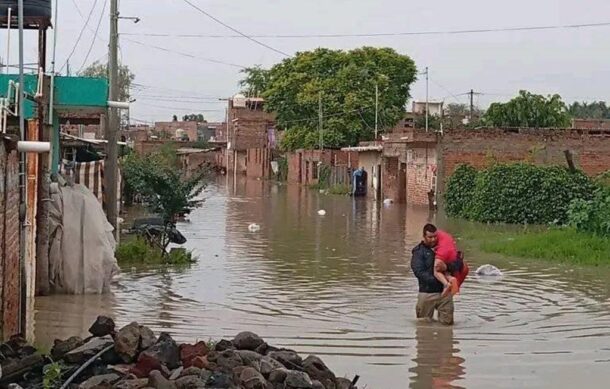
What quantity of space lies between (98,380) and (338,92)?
59.7 m

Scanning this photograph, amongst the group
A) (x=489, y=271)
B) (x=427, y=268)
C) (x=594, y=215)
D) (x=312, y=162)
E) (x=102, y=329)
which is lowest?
(x=489, y=271)

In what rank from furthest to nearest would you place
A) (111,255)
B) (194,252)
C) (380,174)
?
(380,174), (194,252), (111,255)

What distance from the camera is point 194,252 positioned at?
2256 cm

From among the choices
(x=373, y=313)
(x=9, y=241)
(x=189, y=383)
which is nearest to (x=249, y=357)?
(x=189, y=383)

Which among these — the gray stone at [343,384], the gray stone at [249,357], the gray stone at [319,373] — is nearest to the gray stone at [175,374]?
the gray stone at [249,357]

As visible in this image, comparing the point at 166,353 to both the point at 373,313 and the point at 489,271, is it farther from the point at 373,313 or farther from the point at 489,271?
the point at 489,271

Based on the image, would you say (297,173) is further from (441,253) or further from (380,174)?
(441,253)

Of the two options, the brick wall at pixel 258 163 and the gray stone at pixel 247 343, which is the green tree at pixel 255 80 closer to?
the brick wall at pixel 258 163

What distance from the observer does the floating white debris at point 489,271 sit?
60.4ft

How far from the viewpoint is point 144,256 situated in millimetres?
19859

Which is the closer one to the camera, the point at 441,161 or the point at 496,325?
the point at 496,325

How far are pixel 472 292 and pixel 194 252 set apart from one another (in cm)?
807

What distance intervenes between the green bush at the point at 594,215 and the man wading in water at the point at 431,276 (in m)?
9.32

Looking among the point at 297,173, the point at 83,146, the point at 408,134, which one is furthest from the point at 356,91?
the point at 83,146
